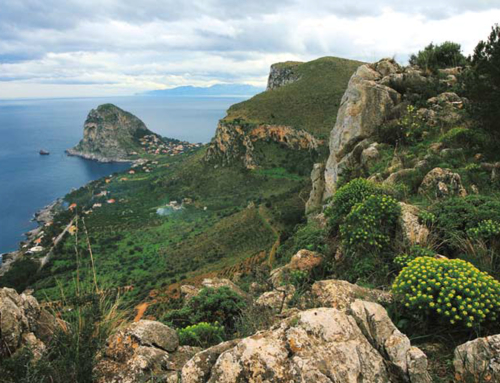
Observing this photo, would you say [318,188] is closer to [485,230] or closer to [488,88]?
[488,88]

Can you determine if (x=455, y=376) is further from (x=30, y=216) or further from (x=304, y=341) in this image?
(x=30, y=216)

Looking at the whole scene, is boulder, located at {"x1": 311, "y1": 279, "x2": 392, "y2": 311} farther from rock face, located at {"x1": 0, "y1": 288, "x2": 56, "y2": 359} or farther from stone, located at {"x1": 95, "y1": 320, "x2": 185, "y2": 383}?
rock face, located at {"x1": 0, "y1": 288, "x2": 56, "y2": 359}

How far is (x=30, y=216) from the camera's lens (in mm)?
92375

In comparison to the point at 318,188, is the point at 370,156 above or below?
above

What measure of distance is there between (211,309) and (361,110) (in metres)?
12.0

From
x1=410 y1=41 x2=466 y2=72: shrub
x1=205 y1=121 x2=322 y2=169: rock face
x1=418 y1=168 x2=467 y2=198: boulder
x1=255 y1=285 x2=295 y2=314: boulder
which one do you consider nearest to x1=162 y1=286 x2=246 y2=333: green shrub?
x1=255 y1=285 x2=295 y2=314: boulder

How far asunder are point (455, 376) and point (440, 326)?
846mm

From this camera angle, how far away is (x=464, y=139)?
399 inches

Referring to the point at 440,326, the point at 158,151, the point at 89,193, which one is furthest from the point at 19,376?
the point at 158,151

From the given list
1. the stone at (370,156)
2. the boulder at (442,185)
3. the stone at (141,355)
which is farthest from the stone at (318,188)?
the stone at (141,355)

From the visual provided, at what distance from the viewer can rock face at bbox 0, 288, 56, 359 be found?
142 inches

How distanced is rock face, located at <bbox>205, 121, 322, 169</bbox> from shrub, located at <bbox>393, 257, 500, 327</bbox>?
62013 millimetres

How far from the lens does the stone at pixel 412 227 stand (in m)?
5.89

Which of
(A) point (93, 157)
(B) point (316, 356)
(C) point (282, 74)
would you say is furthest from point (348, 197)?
(A) point (93, 157)
